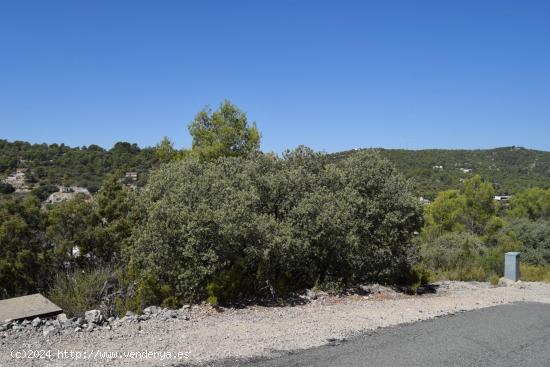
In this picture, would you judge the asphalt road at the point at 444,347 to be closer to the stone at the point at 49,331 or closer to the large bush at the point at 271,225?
the stone at the point at 49,331

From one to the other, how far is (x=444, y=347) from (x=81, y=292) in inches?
286

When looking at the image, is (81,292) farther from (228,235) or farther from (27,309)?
(228,235)

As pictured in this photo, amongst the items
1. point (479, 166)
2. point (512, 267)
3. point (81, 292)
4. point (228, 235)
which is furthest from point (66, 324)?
point (479, 166)

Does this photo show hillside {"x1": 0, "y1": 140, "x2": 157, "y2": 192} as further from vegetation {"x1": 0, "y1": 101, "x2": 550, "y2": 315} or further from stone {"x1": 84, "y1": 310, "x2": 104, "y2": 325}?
stone {"x1": 84, "y1": 310, "x2": 104, "y2": 325}

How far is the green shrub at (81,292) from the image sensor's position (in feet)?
34.0

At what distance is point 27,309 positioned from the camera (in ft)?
28.4

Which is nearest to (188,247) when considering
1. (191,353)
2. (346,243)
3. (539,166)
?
(191,353)

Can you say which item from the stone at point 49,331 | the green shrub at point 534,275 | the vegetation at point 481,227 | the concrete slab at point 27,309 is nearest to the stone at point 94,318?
the stone at point 49,331

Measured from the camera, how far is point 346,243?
469 inches

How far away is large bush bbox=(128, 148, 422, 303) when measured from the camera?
9898 millimetres

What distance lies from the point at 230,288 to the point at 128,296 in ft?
7.91

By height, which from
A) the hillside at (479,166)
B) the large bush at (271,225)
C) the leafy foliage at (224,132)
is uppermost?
the hillside at (479,166)

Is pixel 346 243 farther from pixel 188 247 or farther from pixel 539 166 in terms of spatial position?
pixel 539 166

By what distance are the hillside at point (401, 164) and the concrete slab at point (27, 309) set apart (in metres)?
8.80
